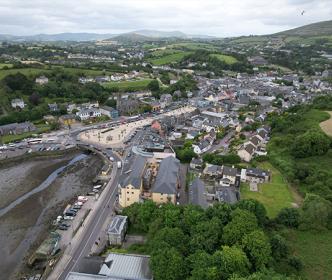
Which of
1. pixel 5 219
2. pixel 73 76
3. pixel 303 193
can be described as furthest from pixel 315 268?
pixel 73 76

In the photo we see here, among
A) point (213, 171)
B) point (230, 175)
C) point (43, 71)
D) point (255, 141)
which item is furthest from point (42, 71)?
point (230, 175)

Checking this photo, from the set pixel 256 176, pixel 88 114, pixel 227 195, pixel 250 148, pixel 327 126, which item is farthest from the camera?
pixel 88 114

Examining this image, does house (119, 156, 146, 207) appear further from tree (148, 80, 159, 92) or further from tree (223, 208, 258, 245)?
tree (148, 80, 159, 92)

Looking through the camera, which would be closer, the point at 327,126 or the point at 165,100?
the point at 327,126

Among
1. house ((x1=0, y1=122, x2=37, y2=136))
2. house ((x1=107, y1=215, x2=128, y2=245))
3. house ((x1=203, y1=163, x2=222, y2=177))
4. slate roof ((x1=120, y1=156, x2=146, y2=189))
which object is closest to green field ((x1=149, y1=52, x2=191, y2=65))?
house ((x1=0, y1=122, x2=37, y2=136))

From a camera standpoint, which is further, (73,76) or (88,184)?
(73,76)

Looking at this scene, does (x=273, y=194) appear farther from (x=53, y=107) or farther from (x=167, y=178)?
(x=53, y=107)

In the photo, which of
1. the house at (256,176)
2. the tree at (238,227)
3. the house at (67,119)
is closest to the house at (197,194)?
the tree at (238,227)

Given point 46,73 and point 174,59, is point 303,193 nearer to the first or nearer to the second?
point 46,73
